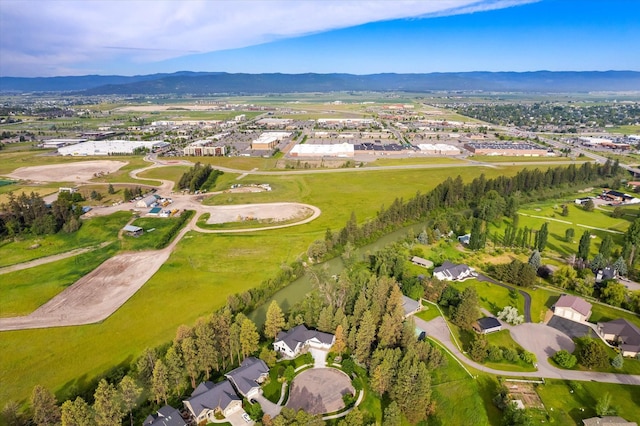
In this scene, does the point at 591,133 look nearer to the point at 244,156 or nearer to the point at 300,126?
the point at 300,126

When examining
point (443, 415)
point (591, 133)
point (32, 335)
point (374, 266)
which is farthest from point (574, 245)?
point (591, 133)

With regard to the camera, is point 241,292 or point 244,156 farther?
point 244,156

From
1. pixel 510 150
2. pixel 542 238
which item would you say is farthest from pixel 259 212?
pixel 510 150

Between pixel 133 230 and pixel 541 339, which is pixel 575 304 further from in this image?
pixel 133 230

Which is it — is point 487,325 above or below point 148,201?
below

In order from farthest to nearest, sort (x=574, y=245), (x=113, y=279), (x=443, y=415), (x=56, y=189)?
(x=56, y=189)
(x=574, y=245)
(x=113, y=279)
(x=443, y=415)

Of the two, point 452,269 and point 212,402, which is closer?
point 212,402

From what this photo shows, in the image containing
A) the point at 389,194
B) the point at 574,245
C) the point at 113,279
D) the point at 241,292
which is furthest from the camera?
the point at 389,194
